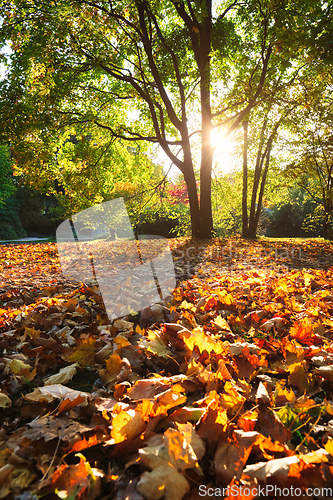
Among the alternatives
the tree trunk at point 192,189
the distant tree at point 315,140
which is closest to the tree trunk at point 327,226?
the distant tree at point 315,140

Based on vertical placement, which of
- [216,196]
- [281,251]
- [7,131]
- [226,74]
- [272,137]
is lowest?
[281,251]

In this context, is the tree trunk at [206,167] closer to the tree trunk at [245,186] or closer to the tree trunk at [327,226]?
the tree trunk at [245,186]

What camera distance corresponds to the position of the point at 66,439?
0.90 m

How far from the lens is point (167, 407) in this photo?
3.21 feet

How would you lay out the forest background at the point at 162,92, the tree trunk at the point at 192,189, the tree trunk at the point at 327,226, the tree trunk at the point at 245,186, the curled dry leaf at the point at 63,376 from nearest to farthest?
1. the curled dry leaf at the point at 63,376
2. the forest background at the point at 162,92
3. the tree trunk at the point at 192,189
4. the tree trunk at the point at 245,186
5. the tree trunk at the point at 327,226

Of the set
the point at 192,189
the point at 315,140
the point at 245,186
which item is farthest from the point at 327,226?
the point at 192,189

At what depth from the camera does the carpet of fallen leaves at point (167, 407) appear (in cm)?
75

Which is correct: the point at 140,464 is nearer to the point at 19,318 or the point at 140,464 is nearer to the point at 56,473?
the point at 56,473

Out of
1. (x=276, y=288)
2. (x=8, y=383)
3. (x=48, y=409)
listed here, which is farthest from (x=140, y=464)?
(x=276, y=288)

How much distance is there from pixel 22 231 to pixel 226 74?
2483 cm

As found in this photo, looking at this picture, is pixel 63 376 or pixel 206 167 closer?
pixel 63 376

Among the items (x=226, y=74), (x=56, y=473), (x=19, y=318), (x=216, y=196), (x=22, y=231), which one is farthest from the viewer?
(x=22, y=231)

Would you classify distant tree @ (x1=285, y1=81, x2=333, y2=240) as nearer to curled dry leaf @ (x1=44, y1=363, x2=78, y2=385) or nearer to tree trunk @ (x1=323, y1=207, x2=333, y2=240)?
tree trunk @ (x1=323, y1=207, x2=333, y2=240)

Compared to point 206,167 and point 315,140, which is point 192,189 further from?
point 315,140
